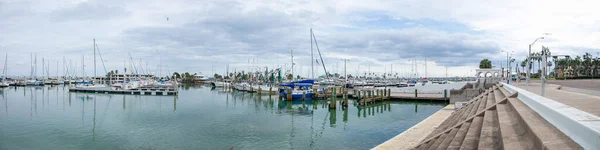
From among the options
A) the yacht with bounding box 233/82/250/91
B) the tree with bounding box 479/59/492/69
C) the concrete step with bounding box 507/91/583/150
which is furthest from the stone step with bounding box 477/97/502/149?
the tree with bounding box 479/59/492/69

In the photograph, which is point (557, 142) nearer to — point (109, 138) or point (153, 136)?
point (153, 136)

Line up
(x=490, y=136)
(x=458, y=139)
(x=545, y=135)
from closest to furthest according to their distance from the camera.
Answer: (x=545, y=135) → (x=490, y=136) → (x=458, y=139)

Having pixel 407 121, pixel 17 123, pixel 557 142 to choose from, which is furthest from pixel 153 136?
pixel 557 142

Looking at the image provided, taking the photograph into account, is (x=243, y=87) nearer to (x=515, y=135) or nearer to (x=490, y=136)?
(x=490, y=136)

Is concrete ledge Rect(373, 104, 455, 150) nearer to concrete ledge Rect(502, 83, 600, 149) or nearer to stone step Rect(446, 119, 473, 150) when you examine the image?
stone step Rect(446, 119, 473, 150)

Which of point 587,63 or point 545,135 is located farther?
point 587,63

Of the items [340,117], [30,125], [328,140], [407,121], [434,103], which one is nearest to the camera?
[328,140]

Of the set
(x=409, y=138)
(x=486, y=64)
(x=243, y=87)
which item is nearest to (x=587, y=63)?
(x=486, y=64)

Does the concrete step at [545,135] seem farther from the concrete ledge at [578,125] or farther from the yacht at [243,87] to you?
the yacht at [243,87]

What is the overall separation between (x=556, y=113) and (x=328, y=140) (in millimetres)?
16488

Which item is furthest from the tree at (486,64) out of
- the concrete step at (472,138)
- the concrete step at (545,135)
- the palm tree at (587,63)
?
the concrete step at (545,135)

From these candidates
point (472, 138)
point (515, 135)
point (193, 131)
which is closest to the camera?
point (515, 135)

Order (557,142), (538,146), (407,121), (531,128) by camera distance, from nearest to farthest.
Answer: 1. (557,142)
2. (538,146)
3. (531,128)
4. (407,121)

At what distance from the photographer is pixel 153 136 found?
23141mm
